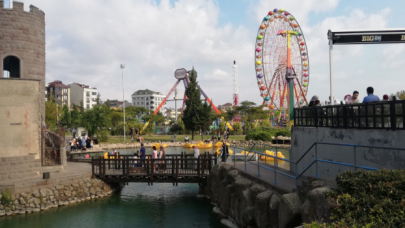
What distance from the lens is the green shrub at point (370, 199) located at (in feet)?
19.2

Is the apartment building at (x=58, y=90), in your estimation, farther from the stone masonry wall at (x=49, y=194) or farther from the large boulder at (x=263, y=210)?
the large boulder at (x=263, y=210)

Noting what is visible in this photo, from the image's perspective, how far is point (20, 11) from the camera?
2419cm

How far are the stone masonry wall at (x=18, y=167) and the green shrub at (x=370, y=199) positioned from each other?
600 inches

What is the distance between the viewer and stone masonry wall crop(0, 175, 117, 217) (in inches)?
601

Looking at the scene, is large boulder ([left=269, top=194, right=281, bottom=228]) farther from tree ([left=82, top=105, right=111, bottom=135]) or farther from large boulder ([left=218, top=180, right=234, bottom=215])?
tree ([left=82, top=105, right=111, bottom=135])

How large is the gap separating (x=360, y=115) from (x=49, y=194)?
46.2 ft

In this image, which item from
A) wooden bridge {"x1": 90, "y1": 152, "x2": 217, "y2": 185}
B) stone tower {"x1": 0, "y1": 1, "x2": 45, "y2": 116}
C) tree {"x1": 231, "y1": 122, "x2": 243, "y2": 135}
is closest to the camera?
wooden bridge {"x1": 90, "y1": 152, "x2": 217, "y2": 185}

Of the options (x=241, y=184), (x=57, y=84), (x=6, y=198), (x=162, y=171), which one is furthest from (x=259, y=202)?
(x=57, y=84)

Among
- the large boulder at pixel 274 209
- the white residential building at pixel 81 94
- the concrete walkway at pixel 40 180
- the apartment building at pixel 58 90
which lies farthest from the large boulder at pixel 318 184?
the white residential building at pixel 81 94

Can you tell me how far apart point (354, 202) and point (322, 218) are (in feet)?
2.18

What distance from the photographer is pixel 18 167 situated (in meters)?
16.8

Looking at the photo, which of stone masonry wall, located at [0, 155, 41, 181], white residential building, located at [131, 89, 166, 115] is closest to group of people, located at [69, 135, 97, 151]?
stone masonry wall, located at [0, 155, 41, 181]

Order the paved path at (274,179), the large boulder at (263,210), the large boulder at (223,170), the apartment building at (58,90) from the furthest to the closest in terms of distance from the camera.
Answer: the apartment building at (58,90) < the large boulder at (223,170) < the paved path at (274,179) < the large boulder at (263,210)

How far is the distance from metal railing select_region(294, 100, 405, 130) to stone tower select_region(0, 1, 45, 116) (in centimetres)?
1860
